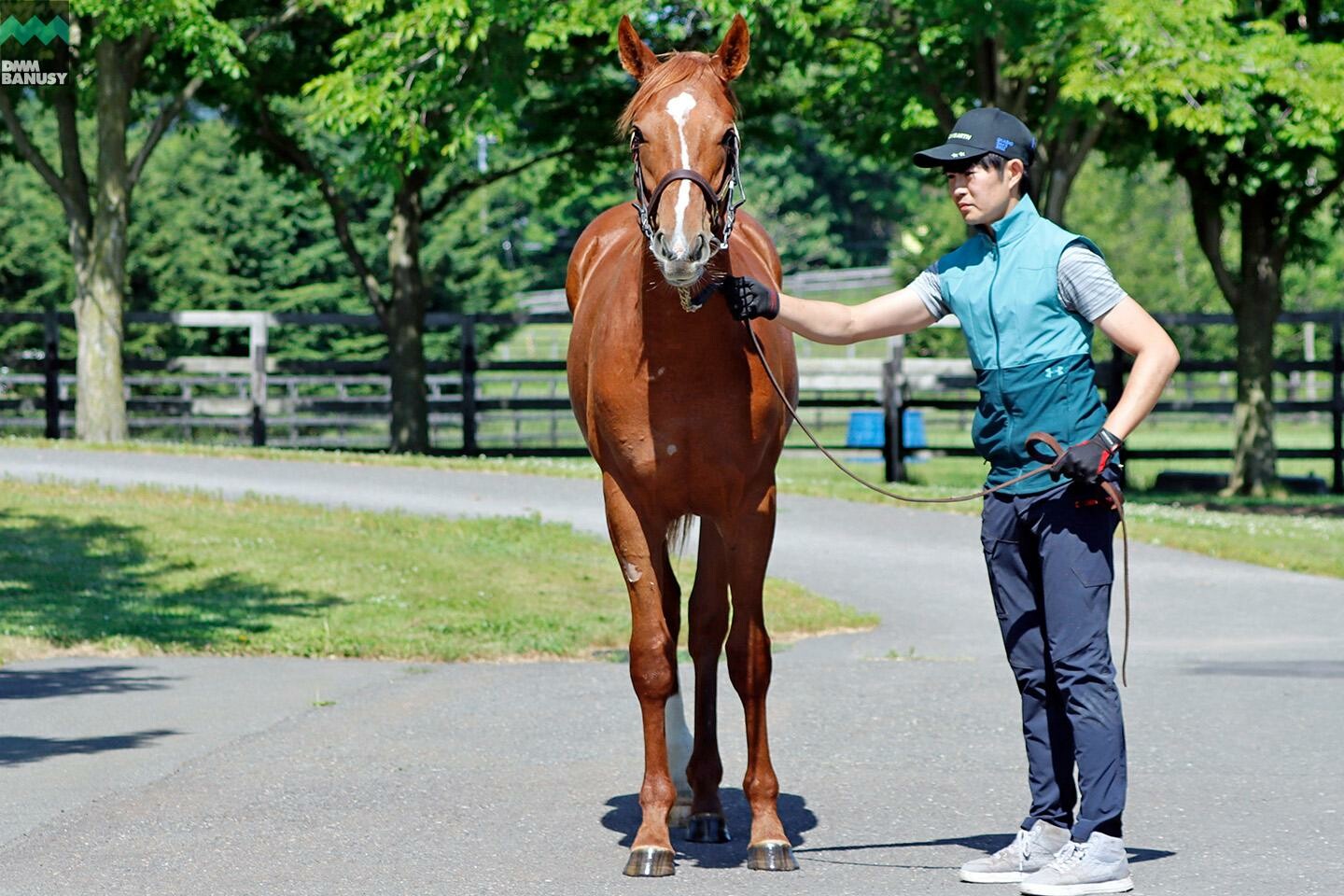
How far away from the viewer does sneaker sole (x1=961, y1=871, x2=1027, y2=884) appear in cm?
543

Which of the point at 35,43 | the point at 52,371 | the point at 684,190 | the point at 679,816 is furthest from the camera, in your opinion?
the point at 52,371

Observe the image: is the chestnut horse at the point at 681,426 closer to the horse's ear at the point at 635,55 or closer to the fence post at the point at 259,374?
the horse's ear at the point at 635,55

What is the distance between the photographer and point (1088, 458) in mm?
5211

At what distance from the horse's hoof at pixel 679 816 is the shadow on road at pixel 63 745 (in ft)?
8.00

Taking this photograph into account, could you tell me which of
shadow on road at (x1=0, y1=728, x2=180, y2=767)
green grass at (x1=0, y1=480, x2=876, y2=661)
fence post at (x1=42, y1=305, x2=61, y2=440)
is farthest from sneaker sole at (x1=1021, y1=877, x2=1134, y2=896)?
fence post at (x1=42, y1=305, x2=61, y2=440)

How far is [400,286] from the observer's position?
84.7 ft

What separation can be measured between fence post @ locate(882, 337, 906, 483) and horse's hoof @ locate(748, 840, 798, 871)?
1712 cm

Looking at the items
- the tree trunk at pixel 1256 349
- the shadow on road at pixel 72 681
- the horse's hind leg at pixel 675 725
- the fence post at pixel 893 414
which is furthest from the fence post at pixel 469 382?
the horse's hind leg at pixel 675 725

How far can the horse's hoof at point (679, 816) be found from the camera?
6.20 meters

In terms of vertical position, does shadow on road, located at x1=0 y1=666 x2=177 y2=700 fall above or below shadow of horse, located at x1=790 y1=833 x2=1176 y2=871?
above

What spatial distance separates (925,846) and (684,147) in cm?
234

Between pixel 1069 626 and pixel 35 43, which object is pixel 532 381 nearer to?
pixel 35 43

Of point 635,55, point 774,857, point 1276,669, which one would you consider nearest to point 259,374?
point 1276,669

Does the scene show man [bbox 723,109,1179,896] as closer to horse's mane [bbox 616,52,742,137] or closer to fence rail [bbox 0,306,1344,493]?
horse's mane [bbox 616,52,742,137]
